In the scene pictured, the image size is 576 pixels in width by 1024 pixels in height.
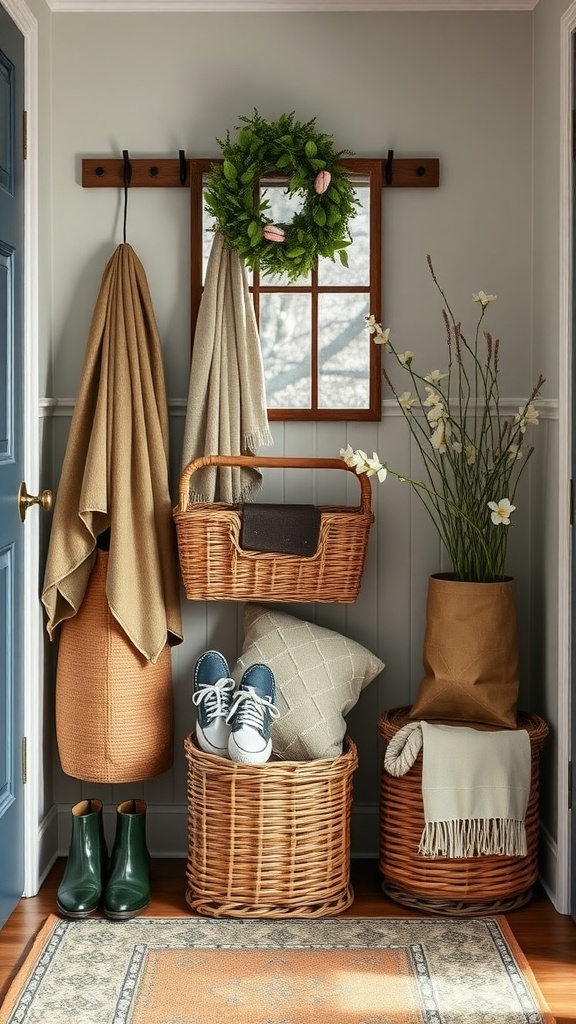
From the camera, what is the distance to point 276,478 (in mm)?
2883

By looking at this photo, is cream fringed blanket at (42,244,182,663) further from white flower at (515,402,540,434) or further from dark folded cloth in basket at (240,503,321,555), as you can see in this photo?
white flower at (515,402,540,434)

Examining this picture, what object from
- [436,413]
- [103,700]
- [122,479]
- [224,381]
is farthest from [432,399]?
[103,700]

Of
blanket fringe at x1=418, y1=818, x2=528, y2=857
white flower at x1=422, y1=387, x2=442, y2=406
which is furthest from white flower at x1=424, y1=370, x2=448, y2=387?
blanket fringe at x1=418, y1=818, x2=528, y2=857

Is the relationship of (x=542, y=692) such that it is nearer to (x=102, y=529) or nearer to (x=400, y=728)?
(x=400, y=728)

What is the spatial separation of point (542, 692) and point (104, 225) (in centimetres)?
171

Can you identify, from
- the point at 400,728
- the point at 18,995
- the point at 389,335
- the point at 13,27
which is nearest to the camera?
the point at 18,995

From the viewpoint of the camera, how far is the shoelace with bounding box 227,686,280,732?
8.07 ft

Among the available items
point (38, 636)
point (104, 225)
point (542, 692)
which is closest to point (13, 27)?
point (104, 225)

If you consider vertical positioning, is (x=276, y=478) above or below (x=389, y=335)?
below

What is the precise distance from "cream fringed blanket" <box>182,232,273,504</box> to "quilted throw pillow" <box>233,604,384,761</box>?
37cm

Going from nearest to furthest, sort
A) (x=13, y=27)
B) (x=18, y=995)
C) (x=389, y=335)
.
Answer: (x=18, y=995) < (x=13, y=27) < (x=389, y=335)

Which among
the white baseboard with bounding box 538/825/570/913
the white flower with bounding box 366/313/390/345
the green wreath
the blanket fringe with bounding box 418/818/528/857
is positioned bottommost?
the white baseboard with bounding box 538/825/570/913

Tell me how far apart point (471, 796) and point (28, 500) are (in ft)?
4.20

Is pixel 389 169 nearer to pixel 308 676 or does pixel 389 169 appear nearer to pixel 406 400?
pixel 406 400
